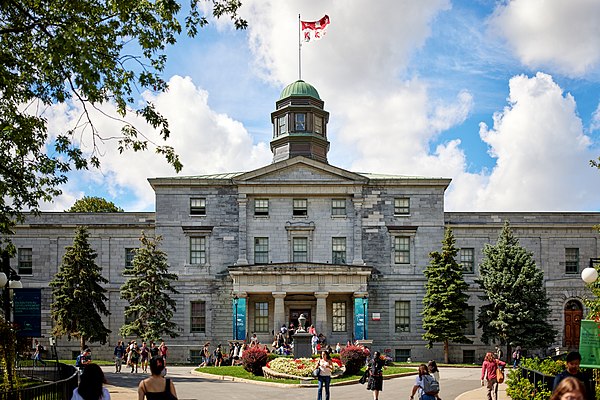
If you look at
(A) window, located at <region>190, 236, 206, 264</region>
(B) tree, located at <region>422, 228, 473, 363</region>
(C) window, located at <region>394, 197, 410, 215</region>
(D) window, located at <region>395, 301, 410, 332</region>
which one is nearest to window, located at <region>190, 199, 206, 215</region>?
(A) window, located at <region>190, 236, 206, 264</region>

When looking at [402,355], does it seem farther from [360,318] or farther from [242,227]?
[242,227]

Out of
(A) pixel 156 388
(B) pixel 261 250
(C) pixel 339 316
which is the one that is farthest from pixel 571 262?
(A) pixel 156 388

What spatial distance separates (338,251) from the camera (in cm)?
5366

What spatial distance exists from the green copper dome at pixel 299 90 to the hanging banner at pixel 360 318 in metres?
17.7

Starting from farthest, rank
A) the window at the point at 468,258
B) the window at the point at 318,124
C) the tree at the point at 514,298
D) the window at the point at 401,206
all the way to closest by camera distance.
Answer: the window at the point at 318,124, the window at the point at 468,258, the window at the point at 401,206, the tree at the point at 514,298

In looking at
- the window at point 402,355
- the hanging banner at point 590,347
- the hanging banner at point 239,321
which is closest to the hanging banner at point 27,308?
the hanging banner at point 590,347

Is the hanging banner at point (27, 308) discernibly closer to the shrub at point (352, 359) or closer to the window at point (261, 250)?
the shrub at point (352, 359)

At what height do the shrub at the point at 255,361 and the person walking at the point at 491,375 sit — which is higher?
the person walking at the point at 491,375

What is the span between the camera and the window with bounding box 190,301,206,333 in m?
52.9

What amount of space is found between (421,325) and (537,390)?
33.6m

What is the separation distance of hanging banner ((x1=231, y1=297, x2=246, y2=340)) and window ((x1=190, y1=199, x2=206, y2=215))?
7500 millimetres

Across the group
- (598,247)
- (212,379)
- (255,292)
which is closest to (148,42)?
(212,379)

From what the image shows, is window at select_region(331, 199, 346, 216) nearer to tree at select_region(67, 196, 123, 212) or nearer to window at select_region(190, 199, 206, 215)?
window at select_region(190, 199, 206, 215)

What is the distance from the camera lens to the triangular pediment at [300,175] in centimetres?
5316
